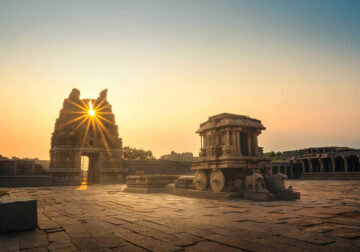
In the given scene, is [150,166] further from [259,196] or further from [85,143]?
[259,196]

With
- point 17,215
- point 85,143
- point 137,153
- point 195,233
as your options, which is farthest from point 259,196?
point 137,153

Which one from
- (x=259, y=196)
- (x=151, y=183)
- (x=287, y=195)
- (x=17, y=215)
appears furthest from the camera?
(x=151, y=183)

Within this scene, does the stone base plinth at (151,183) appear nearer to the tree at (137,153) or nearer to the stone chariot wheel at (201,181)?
the stone chariot wheel at (201,181)

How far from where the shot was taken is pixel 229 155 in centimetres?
1037

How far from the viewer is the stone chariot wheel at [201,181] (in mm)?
11219

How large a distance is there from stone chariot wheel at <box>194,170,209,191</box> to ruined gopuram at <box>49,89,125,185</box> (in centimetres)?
1965

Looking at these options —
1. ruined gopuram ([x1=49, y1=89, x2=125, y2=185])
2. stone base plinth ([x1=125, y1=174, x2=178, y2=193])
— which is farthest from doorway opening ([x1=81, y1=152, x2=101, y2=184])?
stone base plinth ([x1=125, y1=174, x2=178, y2=193])

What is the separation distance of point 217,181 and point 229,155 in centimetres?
118

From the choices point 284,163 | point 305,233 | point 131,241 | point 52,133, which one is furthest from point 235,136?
point 284,163

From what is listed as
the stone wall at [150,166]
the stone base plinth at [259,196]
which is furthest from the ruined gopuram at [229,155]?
the stone wall at [150,166]

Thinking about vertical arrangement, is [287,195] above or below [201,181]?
below

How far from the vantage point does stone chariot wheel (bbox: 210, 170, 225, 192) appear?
10.3 metres

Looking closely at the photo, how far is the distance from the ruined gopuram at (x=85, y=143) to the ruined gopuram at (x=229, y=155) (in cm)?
1920

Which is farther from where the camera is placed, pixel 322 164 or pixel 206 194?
pixel 322 164
